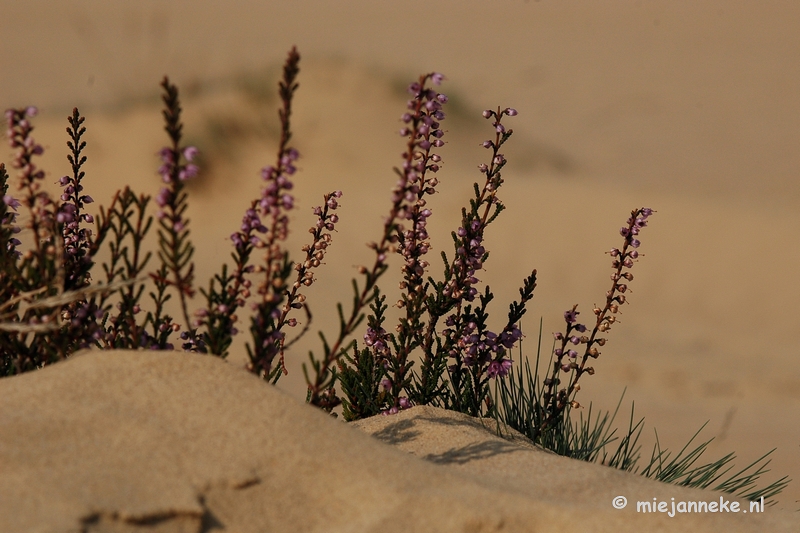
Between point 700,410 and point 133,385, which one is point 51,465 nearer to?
point 133,385

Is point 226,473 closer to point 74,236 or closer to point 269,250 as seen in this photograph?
point 269,250

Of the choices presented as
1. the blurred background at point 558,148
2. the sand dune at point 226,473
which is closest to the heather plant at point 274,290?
the sand dune at point 226,473

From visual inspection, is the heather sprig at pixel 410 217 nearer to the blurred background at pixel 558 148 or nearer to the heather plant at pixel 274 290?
the heather plant at pixel 274 290

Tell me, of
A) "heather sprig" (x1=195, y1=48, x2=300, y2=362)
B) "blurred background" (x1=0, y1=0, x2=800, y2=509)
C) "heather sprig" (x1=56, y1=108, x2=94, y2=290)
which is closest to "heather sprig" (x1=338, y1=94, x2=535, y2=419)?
"heather sprig" (x1=195, y1=48, x2=300, y2=362)

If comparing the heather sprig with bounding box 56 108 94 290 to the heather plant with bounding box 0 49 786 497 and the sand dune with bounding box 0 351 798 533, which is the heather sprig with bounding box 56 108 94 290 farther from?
the sand dune with bounding box 0 351 798 533

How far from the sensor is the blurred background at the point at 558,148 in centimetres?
1132

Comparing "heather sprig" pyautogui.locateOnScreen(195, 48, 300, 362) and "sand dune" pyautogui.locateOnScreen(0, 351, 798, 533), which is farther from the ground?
"heather sprig" pyautogui.locateOnScreen(195, 48, 300, 362)

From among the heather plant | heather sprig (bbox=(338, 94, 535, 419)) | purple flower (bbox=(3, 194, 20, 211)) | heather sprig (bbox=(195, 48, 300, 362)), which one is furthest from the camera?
heather sprig (bbox=(338, 94, 535, 419))

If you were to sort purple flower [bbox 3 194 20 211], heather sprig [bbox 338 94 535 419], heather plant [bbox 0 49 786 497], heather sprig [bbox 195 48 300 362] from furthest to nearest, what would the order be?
heather sprig [bbox 338 94 535 419] < purple flower [bbox 3 194 20 211] < heather plant [bbox 0 49 786 497] < heather sprig [bbox 195 48 300 362]

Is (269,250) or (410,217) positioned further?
(410,217)

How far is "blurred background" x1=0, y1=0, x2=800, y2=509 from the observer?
11320 millimetres

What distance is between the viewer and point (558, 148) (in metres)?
20.1

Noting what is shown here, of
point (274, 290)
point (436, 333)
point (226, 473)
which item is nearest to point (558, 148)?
point (436, 333)

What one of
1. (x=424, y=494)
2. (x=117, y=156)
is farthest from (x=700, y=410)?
(x=117, y=156)
